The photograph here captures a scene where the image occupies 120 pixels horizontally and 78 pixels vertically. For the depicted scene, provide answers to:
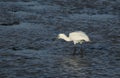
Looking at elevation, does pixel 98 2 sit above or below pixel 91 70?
above

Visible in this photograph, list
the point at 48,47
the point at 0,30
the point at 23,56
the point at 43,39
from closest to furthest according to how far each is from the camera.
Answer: the point at 23,56 → the point at 48,47 → the point at 43,39 → the point at 0,30

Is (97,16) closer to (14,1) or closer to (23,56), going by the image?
(14,1)

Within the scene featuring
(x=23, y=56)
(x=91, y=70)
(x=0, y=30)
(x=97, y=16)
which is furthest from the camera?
(x=97, y=16)

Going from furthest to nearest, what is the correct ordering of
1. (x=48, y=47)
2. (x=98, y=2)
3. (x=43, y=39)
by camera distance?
(x=98, y=2)
(x=43, y=39)
(x=48, y=47)

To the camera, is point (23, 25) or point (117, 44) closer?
point (117, 44)

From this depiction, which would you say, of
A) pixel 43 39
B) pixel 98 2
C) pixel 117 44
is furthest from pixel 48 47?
pixel 98 2

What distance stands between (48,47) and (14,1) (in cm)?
1115

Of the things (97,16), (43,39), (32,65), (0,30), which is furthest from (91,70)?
(97,16)

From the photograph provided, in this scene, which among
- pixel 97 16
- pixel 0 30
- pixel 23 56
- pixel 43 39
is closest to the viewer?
pixel 23 56

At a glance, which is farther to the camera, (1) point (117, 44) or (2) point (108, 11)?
(2) point (108, 11)

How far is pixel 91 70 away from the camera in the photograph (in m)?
16.0

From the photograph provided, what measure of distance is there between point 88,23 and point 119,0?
686 centimetres

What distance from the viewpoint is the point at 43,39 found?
20.1 m

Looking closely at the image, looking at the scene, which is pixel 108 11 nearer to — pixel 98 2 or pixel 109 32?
pixel 98 2
